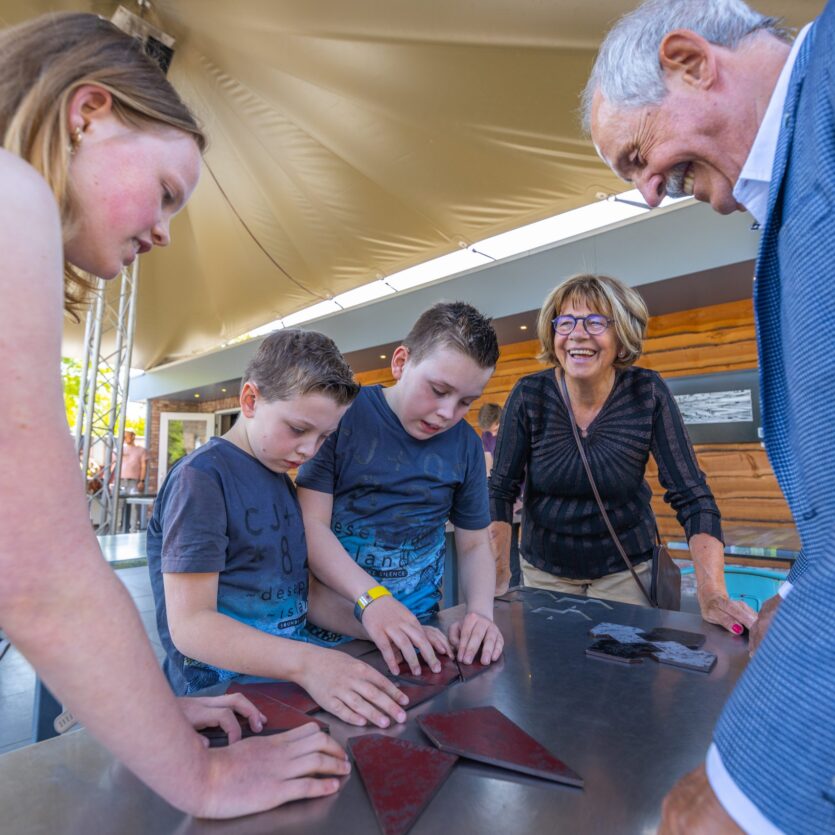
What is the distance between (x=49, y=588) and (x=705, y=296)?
497 cm

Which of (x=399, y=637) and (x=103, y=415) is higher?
(x=103, y=415)

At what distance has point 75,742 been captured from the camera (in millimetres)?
652

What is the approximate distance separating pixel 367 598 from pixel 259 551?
0.72ft

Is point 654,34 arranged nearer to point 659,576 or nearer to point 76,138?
point 76,138

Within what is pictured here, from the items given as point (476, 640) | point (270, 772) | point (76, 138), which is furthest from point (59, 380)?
point (476, 640)

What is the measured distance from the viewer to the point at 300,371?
3.84 feet

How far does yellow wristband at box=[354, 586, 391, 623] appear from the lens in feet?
3.49

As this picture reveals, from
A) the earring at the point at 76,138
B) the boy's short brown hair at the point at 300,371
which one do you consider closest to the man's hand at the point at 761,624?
the boy's short brown hair at the point at 300,371

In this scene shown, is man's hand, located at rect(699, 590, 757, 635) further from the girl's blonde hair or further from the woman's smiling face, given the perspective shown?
the girl's blonde hair

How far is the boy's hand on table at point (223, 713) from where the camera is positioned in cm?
67

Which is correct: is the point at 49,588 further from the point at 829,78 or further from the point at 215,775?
the point at 829,78

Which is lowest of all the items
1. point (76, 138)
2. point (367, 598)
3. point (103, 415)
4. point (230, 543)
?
point (367, 598)

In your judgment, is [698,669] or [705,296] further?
[705,296]

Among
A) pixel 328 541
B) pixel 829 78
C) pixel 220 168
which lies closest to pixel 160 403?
pixel 220 168
